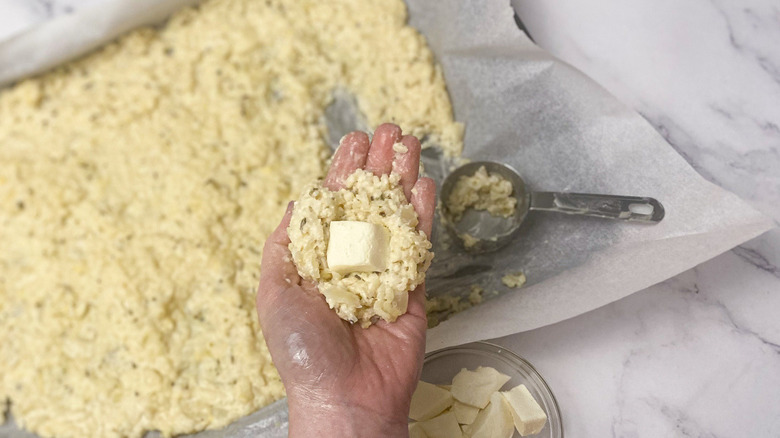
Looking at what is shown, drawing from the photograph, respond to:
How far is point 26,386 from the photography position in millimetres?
1915

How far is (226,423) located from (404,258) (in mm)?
863

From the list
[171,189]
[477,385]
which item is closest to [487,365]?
[477,385]

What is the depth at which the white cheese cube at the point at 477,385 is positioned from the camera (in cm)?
171

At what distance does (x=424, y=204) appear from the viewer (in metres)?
1.62

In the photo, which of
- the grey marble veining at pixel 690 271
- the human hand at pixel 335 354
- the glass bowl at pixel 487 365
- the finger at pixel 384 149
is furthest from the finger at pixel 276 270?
the grey marble veining at pixel 690 271

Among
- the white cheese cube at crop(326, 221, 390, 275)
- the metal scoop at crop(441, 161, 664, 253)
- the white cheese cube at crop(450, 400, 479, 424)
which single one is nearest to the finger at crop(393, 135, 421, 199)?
the white cheese cube at crop(326, 221, 390, 275)

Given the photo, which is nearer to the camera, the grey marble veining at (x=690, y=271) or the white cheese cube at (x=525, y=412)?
the white cheese cube at (x=525, y=412)

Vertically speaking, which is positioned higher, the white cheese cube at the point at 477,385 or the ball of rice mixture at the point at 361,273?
the ball of rice mixture at the point at 361,273

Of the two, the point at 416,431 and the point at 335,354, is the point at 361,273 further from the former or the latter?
the point at 416,431

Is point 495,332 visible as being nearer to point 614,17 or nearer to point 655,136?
point 655,136

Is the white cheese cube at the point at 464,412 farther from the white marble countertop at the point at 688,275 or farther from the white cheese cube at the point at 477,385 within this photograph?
the white marble countertop at the point at 688,275

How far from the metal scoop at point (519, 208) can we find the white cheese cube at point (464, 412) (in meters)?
0.52

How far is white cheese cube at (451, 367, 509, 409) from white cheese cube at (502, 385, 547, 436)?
4 cm

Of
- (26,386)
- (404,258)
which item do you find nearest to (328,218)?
(404,258)
